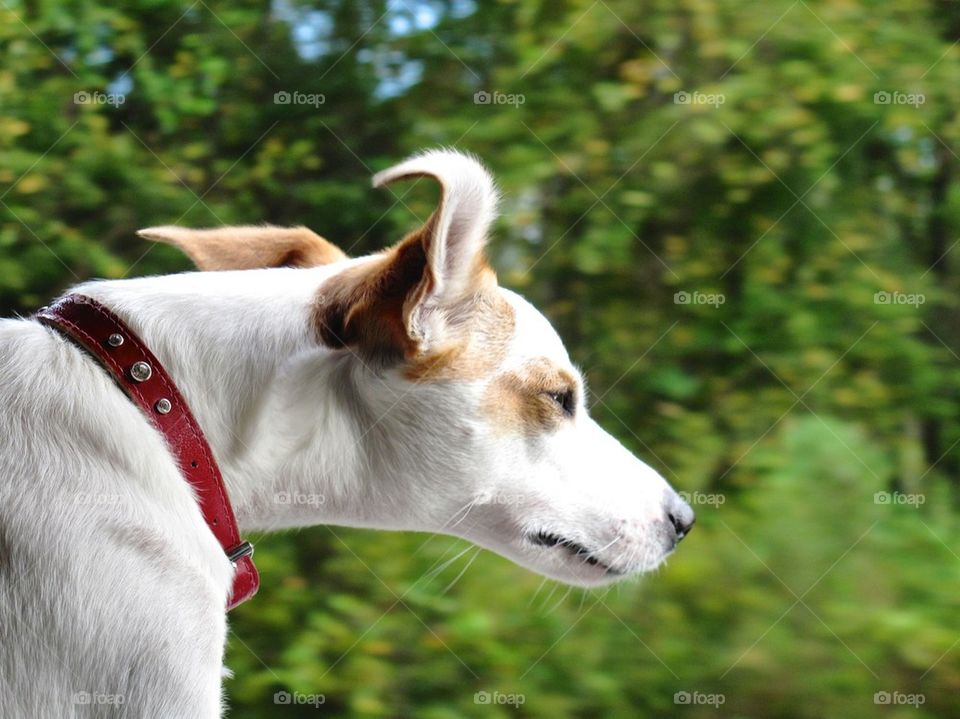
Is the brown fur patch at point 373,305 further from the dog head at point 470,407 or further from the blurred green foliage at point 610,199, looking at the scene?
the blurred green foliage at point 610,199

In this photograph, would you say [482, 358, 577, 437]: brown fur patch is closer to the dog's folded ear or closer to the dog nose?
the dog's folded ear

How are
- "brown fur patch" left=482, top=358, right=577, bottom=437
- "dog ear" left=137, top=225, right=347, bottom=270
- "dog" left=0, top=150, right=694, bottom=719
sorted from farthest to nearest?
"dog ear" left=137, top=225, right=347, bottom=270 < "brown fur patch" left=482, top=358, right=577, bottom=437 < "dog" left=0, top=150, right=694, bottom=719

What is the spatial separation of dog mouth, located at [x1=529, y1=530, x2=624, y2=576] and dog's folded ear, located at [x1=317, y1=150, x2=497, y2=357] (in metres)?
0.36

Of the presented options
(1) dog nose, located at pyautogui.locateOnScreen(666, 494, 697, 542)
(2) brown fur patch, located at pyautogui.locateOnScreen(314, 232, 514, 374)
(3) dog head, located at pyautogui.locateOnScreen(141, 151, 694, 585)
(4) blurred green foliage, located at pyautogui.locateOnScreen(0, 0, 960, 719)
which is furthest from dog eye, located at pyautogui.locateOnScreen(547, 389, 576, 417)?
(4) blurred green foliage, located at pyautogui.locateOnScreen(0, 0, 960, 719)

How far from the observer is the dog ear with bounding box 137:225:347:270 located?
5.72 feet

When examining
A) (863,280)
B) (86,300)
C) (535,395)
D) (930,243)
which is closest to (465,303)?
(535,395)

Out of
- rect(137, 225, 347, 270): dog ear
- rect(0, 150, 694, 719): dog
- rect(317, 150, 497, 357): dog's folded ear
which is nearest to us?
rect(0, 150, 694, 719): dog

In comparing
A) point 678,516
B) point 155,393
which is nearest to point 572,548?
point 678,516

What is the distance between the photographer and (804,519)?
9.70 ft

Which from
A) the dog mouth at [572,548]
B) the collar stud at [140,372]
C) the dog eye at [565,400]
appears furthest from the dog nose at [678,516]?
the collar stud at [140,372]

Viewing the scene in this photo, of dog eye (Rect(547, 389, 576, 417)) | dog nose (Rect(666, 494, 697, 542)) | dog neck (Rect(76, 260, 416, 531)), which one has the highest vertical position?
dog neck (Rect(76, 260, 416, 531))

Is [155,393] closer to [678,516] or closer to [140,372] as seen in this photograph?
[140,372]

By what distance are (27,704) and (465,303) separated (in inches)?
29.9

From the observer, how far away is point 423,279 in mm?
1403
